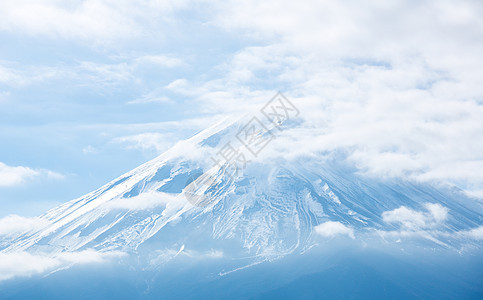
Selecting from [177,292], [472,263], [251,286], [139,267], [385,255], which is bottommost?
[472,263]

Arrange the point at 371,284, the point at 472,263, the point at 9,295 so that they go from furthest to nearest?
1. the point at 472,263
2. the point at 9,295
3. the point at 371,284

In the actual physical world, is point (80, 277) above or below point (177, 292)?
above

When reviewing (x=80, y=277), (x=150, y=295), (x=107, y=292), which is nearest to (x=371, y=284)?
(x=150, y=295)

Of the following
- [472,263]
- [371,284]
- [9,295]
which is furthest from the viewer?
[472,263]

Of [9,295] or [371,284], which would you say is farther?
[9,295]

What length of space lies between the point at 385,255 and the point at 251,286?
4955 centimetres

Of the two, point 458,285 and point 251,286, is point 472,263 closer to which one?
point 458,285

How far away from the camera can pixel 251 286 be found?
16675cm

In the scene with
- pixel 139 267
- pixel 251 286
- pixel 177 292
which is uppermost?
pixel 139 267

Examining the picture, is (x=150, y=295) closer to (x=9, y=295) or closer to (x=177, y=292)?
(x=177, y=292)

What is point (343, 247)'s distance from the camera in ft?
627

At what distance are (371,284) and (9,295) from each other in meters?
113

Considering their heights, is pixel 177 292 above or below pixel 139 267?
below

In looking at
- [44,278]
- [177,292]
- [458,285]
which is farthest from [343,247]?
[44,278]
